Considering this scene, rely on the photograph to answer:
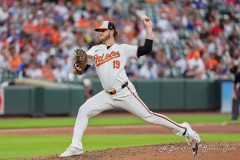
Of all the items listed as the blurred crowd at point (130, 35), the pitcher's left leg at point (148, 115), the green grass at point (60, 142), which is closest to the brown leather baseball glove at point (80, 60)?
the pitcher's left leg at point (148, 115)

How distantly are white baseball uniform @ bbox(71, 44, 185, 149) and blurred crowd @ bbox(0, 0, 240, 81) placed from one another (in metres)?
9.76

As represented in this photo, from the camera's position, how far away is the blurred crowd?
792 inches

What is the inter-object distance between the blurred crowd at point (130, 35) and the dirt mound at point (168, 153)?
8.39 meters

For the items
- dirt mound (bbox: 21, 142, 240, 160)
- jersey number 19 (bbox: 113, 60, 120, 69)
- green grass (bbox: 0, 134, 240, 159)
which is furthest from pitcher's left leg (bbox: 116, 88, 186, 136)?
green grass (bbox: 0, 134, 240, 159)

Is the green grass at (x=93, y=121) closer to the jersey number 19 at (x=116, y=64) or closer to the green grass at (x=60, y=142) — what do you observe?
the green grass at (x=60, y=142)

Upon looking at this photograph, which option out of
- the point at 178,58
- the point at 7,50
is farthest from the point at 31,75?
the point at 178,58

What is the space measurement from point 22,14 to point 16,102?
3357 mm

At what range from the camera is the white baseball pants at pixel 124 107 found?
9.29m

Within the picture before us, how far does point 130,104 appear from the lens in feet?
30.4

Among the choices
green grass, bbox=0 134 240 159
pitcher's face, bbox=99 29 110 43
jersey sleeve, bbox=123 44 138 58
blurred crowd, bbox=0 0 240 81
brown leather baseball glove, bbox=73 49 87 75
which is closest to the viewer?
jersey sleeve, bbox=123 44 138 58

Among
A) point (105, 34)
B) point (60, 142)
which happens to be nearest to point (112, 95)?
point (105, 34)

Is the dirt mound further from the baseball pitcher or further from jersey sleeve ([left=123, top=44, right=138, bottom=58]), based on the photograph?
jersey sleeve ([left=123, top=44, right=138, bottom=58])

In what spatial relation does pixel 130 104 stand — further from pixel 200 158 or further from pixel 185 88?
pixel 185 88

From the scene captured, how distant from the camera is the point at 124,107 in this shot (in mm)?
9375
